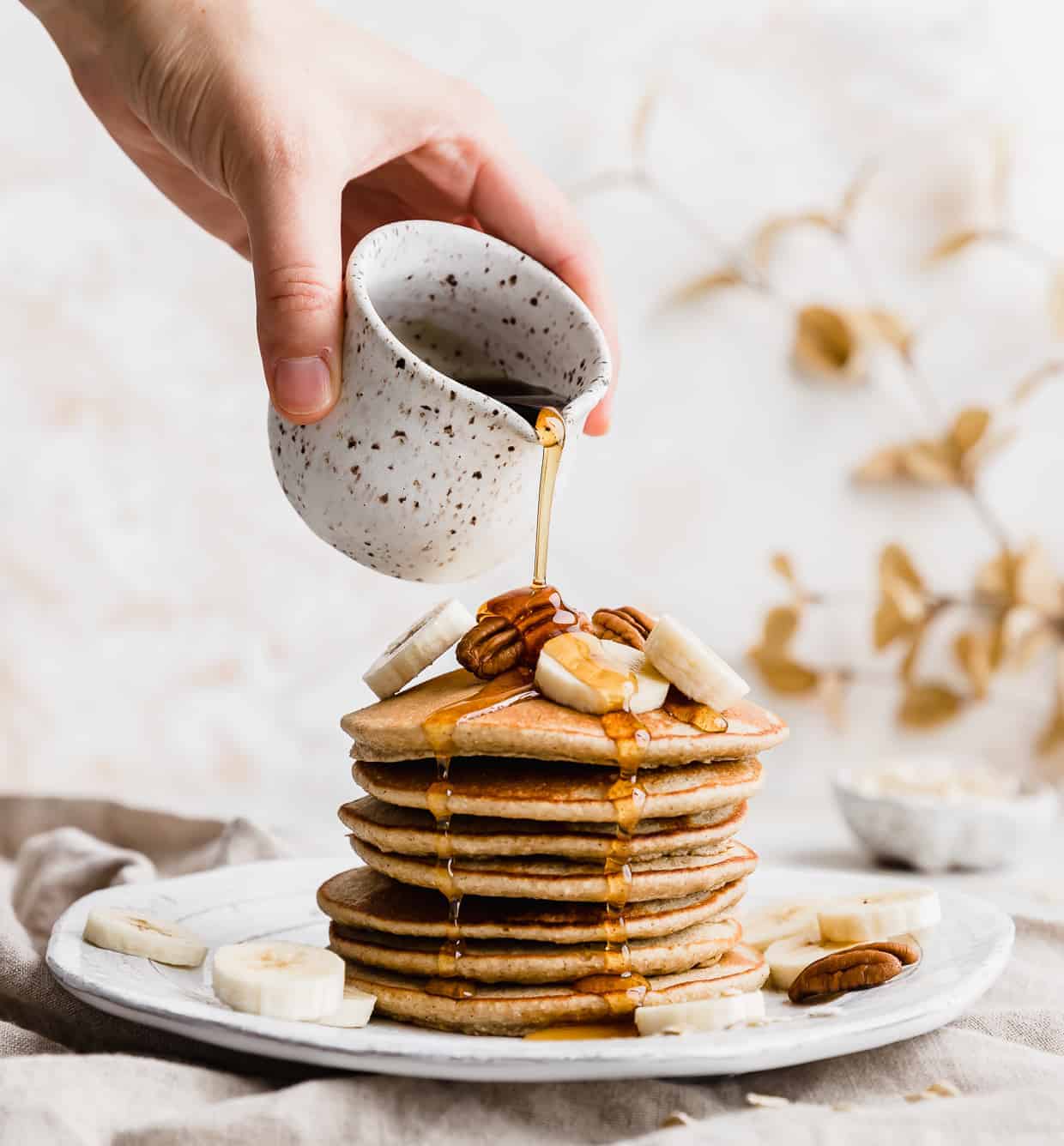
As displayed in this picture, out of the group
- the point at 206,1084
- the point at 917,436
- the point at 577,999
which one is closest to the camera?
the point at 206,1084

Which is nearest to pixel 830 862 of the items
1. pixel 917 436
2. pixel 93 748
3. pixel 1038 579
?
pixel 1038 579

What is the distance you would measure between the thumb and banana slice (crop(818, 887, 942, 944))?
997mm

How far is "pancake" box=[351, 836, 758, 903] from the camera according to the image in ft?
5.76

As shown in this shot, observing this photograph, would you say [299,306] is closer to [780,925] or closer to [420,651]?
[420,651]

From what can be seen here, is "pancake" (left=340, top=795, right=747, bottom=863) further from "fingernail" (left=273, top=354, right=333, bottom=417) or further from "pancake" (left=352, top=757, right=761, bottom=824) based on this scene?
"fingernail" (left=273, top=354, right=333, bottom=417)

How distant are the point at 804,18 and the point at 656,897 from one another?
10.3 feet

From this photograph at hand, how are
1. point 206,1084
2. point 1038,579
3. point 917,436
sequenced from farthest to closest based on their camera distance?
1. point 917,436
2. point 1038,579
3. point 206,1084

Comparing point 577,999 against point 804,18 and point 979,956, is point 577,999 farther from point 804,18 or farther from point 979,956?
point 804,18

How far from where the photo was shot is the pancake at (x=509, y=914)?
1774 millimetres

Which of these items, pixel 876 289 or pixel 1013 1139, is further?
pixel 876 289

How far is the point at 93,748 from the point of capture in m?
4.11

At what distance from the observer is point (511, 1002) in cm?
174

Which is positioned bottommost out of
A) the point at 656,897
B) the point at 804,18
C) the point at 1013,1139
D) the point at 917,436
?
the point at 1013,1139

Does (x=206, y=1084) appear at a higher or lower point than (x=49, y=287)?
lower
